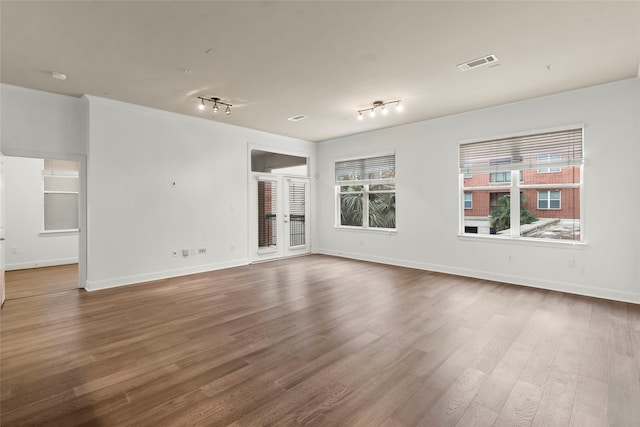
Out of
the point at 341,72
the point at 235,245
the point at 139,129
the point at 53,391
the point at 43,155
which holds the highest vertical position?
the point at 341,72

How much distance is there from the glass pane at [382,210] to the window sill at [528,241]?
5.28ft

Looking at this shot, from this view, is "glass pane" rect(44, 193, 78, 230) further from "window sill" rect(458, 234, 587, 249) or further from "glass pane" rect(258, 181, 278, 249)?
"window sill" rect(458, 234, 587, 249)

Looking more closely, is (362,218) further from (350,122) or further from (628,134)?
(628,134)

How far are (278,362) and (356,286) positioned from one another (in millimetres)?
2550

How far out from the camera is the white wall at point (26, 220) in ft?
20.4

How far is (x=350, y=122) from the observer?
6293 millimetres

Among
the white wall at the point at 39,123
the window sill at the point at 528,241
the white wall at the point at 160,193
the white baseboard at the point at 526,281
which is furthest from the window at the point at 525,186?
the white wall at the point at 39,123

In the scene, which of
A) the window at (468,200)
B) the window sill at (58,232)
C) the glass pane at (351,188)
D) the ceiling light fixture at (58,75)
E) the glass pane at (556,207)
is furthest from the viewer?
the glass pane at (351,188)

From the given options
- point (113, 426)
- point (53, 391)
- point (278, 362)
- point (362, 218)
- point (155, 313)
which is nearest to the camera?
point (113, 426)

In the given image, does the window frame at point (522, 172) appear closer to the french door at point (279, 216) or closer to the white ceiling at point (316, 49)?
the white ceiling at point (316, 49)

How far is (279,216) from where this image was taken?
7.55 metres

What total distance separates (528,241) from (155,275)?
617 cm

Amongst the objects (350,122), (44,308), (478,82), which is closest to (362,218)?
(350,122)

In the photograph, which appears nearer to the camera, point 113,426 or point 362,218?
point 113,426
